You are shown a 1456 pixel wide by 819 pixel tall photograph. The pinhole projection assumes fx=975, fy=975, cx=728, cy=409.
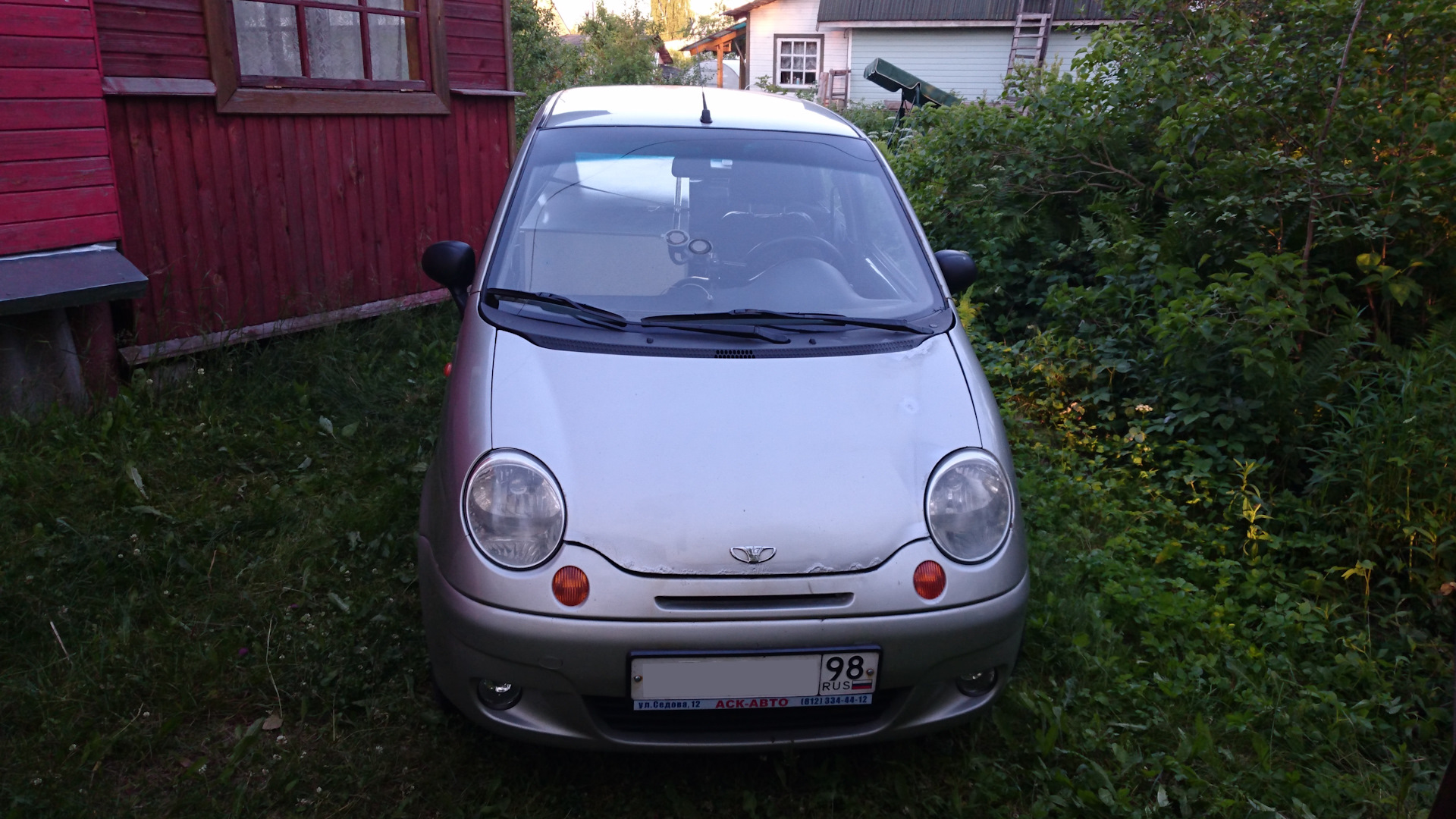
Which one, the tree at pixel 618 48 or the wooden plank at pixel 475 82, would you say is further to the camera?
the tree at pixel 618 48

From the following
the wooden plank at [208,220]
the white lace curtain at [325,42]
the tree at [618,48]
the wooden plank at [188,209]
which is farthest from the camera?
the tree at [618,48]

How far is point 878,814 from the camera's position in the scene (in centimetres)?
247

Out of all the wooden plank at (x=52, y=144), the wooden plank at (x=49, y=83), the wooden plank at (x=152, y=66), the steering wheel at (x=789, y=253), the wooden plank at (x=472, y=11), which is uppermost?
the wooden plank at (x=472, y=11)

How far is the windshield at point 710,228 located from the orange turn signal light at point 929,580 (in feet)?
3.15

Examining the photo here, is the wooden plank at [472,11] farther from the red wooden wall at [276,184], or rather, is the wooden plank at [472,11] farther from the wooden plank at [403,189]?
the wooden plank at [403,189]

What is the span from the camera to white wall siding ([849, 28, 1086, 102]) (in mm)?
27547

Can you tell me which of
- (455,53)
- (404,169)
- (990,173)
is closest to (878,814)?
(990,173)

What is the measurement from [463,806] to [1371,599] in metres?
3.02

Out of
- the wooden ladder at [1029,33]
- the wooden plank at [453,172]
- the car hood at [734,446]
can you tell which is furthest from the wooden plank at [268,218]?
the wooden ladder at [1029,33]

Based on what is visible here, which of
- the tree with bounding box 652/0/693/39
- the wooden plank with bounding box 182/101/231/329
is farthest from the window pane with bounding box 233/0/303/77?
the tree with bounding box 652/0/693/39

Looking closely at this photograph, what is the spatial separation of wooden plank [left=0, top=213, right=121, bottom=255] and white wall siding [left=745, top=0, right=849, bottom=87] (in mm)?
27363

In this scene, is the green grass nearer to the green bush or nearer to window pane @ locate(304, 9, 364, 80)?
the green bush

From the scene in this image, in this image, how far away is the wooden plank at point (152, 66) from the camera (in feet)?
15.7

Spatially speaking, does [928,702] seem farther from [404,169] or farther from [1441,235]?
[404,169]
